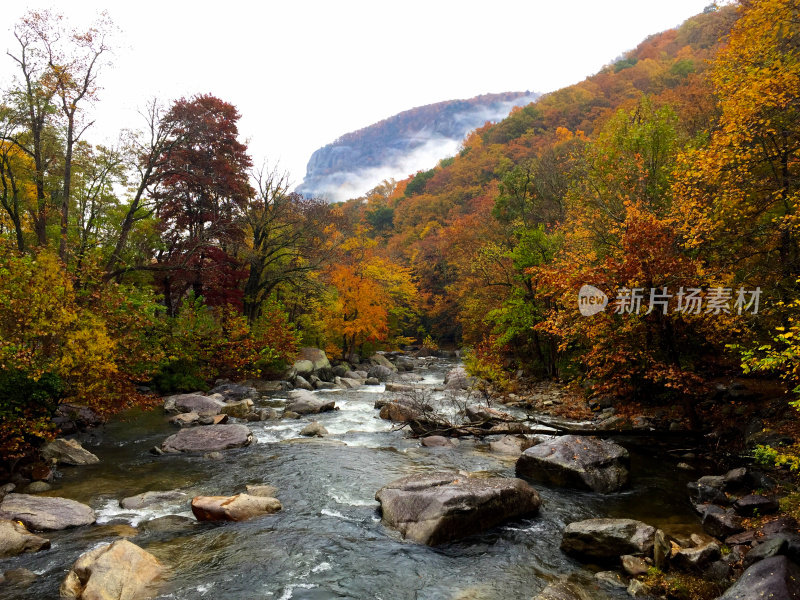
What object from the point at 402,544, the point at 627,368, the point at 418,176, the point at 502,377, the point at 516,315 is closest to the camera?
the point at 402,544

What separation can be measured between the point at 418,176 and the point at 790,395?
6770 centimetres

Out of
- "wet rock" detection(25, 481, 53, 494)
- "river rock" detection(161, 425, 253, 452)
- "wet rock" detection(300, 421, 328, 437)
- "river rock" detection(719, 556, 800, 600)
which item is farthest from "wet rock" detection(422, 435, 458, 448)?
"wet rock" detection(25, 481, 53, 494)

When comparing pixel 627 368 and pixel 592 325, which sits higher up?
pixel 592 325

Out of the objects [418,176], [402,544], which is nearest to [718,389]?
[402,544]

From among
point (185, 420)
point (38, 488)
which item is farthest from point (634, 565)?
point (185, 420)

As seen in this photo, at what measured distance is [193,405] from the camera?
16.4 m

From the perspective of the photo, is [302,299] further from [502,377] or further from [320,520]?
[320,520]

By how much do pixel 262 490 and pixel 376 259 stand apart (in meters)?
25.7

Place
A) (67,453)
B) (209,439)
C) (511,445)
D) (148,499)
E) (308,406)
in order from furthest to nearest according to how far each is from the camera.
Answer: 1. (308,406)
2. (209,439)
3. (511,445)
4. (67,453)
5. (148,499)

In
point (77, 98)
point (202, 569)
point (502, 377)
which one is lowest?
point (502, 377)

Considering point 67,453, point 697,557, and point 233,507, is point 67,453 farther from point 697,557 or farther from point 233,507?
point 697,557

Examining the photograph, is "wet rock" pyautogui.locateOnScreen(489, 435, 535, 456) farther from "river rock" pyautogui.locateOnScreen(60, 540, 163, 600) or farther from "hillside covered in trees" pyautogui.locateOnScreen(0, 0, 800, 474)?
"river rock" pyautogui.locateOnScreen(60, 540, 163, 600)

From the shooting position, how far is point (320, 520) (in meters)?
7.96

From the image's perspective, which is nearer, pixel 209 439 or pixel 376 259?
pixel 209 439
